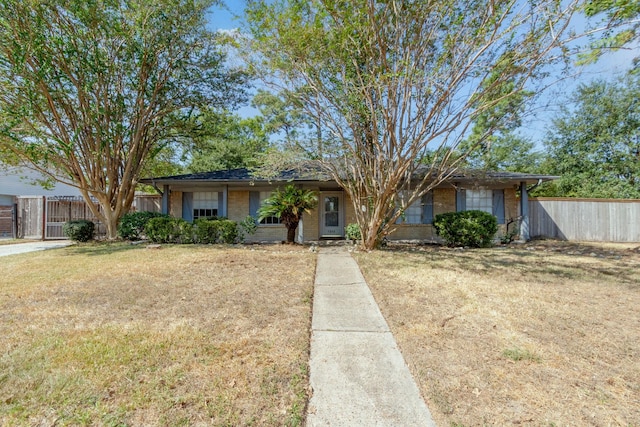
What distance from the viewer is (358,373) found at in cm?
264

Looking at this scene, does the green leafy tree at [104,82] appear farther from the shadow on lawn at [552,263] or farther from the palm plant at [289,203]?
the shadow on lawn at [552,263]

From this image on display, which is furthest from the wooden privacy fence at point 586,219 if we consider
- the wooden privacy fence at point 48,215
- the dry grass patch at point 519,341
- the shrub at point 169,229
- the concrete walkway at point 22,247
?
the wooden privacy fence at point 48,215

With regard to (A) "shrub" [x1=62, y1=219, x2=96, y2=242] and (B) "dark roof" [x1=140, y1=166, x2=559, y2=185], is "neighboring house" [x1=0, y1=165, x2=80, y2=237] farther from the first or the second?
(B) "dark roof" [x1=140, y1=166, x2=559, y2=185]

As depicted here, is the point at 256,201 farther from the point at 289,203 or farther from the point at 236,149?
the point at 236,149

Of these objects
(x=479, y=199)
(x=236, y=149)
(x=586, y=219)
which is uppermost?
(x=236, y=149)

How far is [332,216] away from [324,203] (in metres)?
0.68

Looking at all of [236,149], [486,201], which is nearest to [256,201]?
[486,201]

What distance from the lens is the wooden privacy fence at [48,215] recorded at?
1377 cm

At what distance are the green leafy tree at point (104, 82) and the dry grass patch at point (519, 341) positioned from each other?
34.0 feet

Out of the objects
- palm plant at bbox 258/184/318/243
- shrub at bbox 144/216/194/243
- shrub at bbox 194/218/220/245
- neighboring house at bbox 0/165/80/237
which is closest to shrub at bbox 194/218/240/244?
shrub at bbox 194/218/220/245

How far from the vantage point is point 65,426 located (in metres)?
1.99

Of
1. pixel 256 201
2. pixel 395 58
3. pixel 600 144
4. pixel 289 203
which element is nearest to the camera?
pixel 395 58

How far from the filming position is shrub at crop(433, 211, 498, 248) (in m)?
10.4

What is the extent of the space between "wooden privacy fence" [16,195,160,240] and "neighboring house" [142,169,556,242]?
13.6 ft
